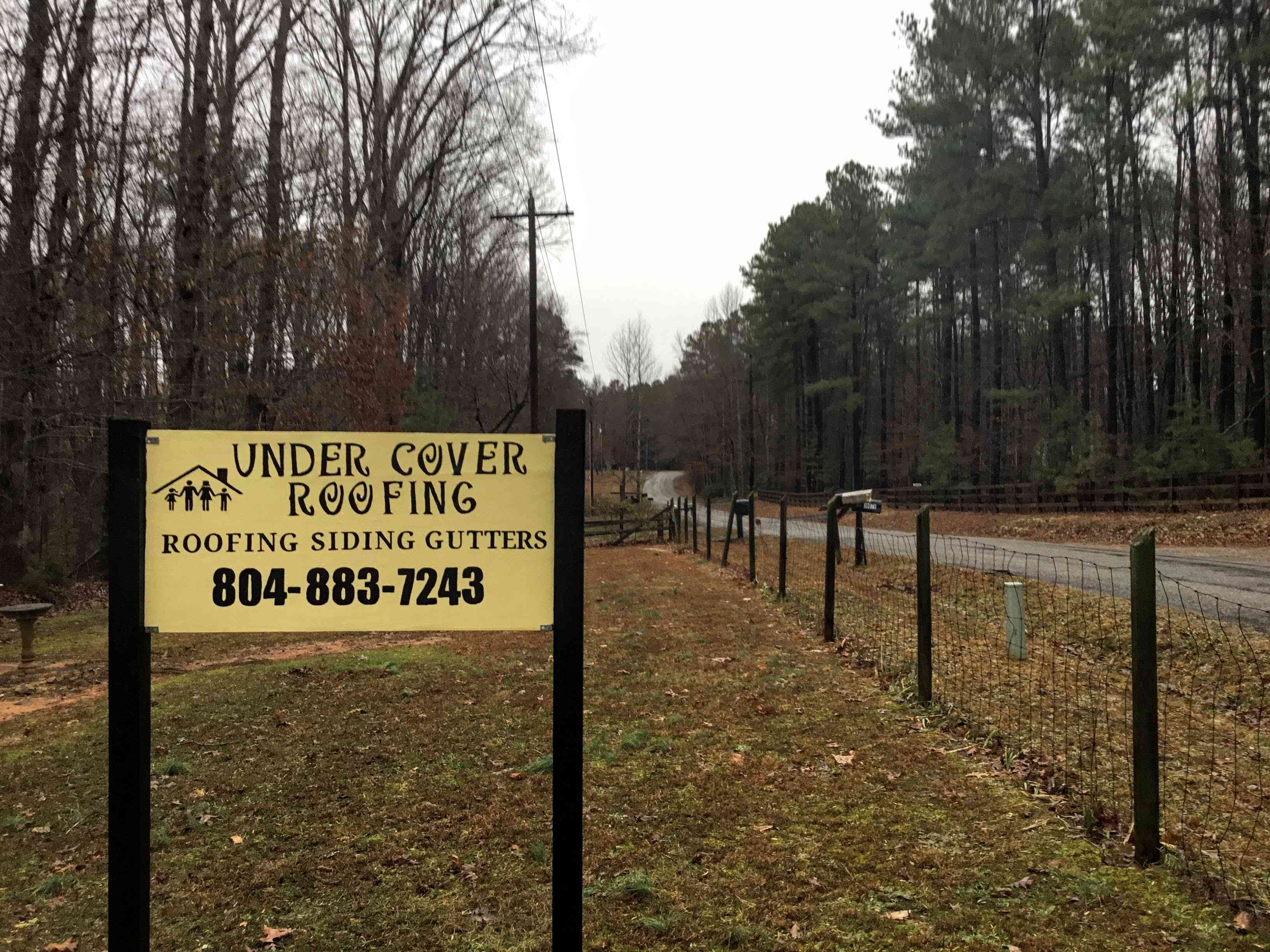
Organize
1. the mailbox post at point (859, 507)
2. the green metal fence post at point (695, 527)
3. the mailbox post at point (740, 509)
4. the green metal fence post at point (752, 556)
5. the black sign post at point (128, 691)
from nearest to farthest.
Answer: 1. the black sign post at point (128, 691)
2. the mailbox post at point (859, 507)
3. the green metal fence post at point (752, 556)
4. the mailbox post at point (740, 509)
5. the green metal fence post at point (695, 527)

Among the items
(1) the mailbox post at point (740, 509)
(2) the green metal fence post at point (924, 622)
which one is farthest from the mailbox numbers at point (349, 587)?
(1) the mailbox post at point (740, 509)

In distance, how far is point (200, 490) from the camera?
8.24 ft

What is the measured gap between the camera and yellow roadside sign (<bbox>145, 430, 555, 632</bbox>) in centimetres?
248

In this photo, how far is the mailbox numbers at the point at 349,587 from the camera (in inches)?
97.5

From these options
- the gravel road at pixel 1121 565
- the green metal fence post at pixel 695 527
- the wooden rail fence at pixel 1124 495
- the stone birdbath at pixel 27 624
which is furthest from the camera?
the green metal fence post at pixel 695 527

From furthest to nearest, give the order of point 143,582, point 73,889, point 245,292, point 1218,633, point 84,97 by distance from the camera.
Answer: point 245,292 → point 84,97 → point 1218,633 → point 73,889 → point 143,582

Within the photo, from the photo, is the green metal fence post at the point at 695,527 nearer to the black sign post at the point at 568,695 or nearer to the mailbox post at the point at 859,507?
the mailbox post at the point at 859,507

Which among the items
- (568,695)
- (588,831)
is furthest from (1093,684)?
(568,695)

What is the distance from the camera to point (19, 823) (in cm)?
403

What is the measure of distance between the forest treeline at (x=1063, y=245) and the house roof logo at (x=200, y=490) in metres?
22.2

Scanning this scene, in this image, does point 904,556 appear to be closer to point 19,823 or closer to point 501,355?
point 19,823

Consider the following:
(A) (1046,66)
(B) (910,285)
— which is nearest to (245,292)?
(A) (1046,66)

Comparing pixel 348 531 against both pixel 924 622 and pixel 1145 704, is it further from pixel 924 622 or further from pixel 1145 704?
pixel 924 622

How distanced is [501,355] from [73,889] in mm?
36318
